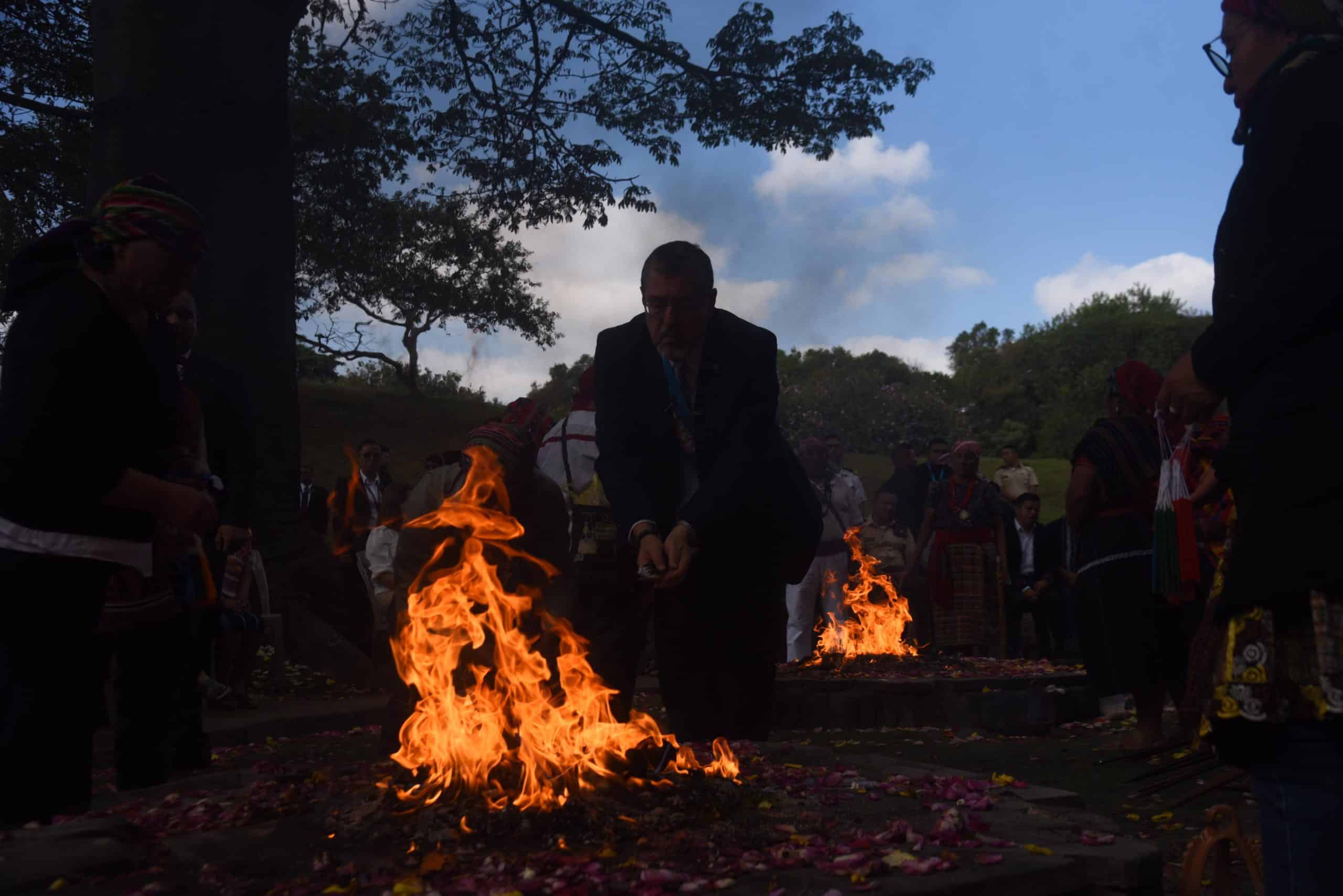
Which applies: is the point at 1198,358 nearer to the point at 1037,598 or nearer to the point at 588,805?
the point at 588,805

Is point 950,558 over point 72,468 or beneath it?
over

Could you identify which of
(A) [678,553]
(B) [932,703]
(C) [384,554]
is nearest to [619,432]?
(A) [678,553]

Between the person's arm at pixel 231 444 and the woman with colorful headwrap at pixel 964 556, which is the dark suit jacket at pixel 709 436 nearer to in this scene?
the person's arm at pixel 231 444

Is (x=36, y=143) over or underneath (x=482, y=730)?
over

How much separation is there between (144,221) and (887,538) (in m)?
11.4

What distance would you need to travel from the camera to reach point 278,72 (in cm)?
1027

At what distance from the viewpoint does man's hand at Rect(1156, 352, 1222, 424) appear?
92.9 inches

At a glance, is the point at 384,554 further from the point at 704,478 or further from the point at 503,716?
the point at 503,716

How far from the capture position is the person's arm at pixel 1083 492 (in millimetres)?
7641

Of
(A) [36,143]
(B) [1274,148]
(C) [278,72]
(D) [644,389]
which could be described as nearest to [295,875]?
(D) [644,389]

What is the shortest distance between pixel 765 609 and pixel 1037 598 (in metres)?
10.9

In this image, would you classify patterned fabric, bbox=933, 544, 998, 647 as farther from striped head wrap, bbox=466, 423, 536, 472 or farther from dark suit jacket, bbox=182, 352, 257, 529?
dark suit jacket, bbox=182, 352, 257, 529

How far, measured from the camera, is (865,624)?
1190cm

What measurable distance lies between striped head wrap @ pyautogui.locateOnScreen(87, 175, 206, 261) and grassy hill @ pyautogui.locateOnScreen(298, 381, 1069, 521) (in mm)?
25603
